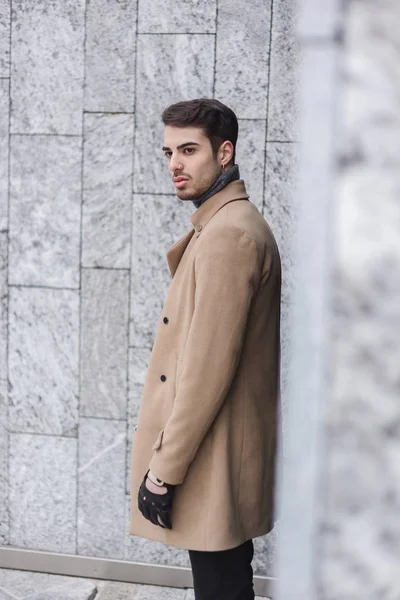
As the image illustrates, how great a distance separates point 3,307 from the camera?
3.58 metres

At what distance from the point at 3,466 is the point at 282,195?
2.11 metres

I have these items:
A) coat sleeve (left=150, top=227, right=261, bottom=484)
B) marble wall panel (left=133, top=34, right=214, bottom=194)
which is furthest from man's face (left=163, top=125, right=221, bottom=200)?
marble wall panel (left=133, top=34, right=214, bottom=194)

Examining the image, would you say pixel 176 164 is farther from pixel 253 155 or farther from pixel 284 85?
pixel 284 85

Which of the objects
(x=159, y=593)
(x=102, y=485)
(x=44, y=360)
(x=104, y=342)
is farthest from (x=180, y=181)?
(x=159, y=593)

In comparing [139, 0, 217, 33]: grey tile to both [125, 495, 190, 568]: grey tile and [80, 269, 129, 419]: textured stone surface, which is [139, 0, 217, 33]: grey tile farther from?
[125, 495, 190, 568]: grey tile

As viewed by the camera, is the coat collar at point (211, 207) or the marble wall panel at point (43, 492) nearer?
the coat collar at point (211, 207)

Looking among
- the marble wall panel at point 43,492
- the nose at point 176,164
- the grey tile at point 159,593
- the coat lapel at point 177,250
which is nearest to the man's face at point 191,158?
the nose at point 176,164

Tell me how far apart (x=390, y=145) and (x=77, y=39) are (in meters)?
3.16

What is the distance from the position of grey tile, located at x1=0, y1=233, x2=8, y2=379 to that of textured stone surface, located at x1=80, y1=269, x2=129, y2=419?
433mm

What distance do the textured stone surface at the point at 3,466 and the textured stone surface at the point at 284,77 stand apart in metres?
2.00

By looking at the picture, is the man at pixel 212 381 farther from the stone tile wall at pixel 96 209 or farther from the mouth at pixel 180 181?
the stone tile wall at pixel 96 209

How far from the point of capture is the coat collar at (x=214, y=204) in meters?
2.22

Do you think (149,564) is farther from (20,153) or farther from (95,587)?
(20,153)

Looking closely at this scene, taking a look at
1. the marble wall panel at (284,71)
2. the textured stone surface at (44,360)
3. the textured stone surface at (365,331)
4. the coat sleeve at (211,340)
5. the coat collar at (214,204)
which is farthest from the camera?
the textured stone surface at (44,360)
